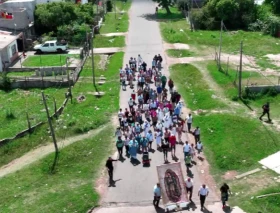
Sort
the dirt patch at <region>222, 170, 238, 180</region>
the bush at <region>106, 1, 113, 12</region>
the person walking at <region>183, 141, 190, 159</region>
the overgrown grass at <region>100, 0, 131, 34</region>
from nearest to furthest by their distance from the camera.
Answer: the dirt patch at <region>222, 170, 238, 180</region> → the person walking at <region>183, 141, 190, 159</region> → the overgrown grass at <region>100, 0, 131, 34</region> → the bush at <region>106, 1, 113, 12</region>

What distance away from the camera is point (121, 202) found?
62.5ft

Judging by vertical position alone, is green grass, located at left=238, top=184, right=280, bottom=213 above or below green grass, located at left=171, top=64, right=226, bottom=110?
below

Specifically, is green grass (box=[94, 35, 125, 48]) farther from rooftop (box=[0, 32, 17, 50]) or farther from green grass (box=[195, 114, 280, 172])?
green grass (box=[195, 114, 280, 172])

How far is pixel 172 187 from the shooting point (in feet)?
60.0

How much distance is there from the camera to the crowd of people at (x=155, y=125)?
21.9 metres

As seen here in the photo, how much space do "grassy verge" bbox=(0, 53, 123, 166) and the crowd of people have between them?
5.32 feet

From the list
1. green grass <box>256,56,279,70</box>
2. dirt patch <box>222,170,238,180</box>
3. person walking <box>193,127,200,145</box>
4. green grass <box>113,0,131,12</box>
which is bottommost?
dirt patch <box>222,170,238,180</box>

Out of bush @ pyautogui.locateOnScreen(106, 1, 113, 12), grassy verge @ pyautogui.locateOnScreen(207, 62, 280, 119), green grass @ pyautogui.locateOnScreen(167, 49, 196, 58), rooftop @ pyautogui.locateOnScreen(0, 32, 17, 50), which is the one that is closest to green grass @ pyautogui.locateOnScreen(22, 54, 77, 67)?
rooftop @ pyautogui.locateOnScreen(0, 32, 17, 50)

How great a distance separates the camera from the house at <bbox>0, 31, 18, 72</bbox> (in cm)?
3847

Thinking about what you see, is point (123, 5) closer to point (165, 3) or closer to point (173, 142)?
point (165, 3)

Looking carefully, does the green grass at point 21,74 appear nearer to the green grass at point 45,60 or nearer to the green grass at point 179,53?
the green grass at point 45,60

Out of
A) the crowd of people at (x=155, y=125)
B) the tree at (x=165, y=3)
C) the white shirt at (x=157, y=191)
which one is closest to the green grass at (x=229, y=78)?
the crowd of people at (x=155, y=125)

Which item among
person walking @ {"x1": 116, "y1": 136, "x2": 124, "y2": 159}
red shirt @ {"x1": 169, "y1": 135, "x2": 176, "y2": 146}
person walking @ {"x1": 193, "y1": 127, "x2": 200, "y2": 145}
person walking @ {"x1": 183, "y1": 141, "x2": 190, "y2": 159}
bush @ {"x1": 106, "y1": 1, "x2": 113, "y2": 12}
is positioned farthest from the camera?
bush @ {"x1": 106, "y1": 1, "x2": 113, "y2": 12}

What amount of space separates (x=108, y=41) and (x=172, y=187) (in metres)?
30.6
